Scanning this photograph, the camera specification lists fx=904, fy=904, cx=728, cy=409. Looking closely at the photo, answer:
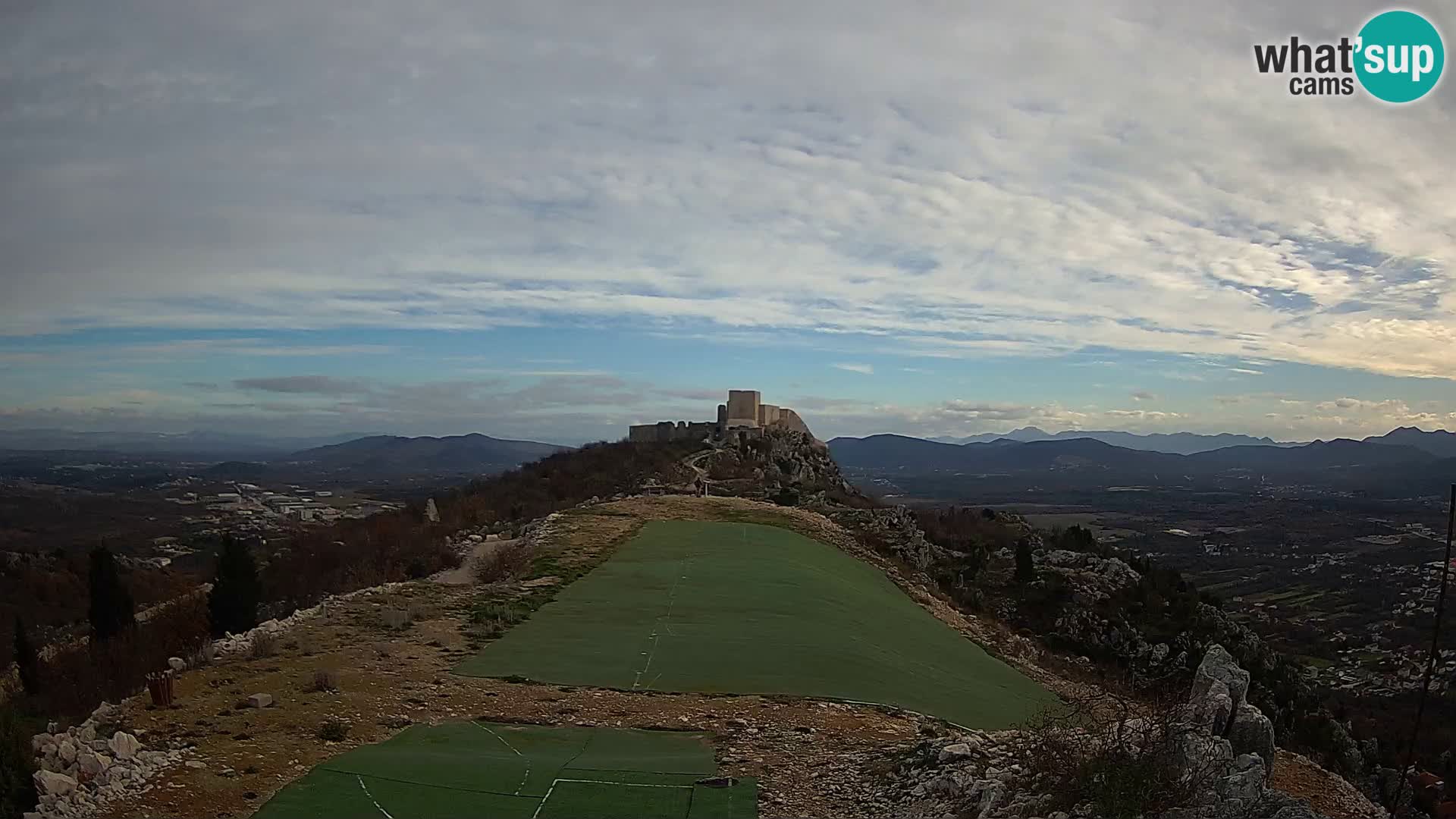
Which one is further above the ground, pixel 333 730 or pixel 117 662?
pixel 333 730

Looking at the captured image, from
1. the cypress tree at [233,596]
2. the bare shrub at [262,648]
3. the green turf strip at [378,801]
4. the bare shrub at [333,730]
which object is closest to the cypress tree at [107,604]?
the cypress tree at [233,596]

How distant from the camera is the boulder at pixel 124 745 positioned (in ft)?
26.4

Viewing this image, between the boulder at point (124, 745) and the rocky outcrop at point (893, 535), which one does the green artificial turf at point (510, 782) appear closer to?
the boulder at point (124, 745)

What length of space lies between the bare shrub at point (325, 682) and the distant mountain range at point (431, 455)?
133304mm

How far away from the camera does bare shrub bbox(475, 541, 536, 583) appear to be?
2120 centimetres

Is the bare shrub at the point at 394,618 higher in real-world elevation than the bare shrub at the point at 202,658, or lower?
lower

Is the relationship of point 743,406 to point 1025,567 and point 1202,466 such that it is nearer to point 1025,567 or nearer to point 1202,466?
point 1025,567

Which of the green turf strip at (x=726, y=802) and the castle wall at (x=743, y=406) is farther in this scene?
the castle wall at (x=743, y=406)

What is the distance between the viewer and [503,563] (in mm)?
22312

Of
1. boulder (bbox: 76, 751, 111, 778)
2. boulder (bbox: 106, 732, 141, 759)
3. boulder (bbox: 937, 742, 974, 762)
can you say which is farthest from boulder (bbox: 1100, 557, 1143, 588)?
boulder (bbox: 76, 751, 111, 778)

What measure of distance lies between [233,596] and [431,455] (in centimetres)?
15237

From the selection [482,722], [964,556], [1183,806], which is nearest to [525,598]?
[482,722]

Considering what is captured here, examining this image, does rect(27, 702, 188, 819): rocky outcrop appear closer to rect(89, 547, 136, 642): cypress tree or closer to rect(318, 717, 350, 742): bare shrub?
rect(318, 717, 350, 742): bare shrub

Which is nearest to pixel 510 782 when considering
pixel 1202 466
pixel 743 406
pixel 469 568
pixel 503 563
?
pixel 503 563
